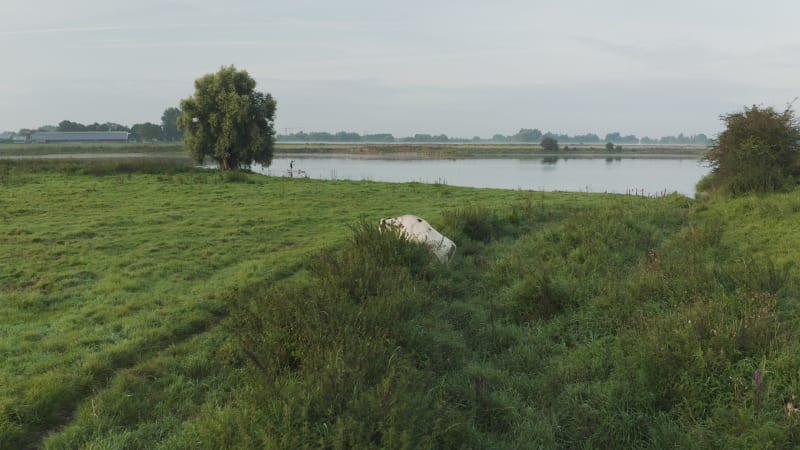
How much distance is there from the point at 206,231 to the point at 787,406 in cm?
1037

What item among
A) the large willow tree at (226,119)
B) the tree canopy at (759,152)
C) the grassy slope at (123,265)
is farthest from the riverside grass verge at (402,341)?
the large willow tree at (226,119)

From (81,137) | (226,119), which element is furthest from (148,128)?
(226,119)

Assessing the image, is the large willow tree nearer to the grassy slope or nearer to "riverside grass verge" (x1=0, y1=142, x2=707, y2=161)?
the grassy slope

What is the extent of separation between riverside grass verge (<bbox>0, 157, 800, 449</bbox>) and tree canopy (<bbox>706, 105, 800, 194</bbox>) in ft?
15.1

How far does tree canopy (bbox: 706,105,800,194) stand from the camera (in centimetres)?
1411

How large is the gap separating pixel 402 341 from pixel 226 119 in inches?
1087

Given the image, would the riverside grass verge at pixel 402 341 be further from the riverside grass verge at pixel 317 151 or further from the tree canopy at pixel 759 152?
the riverside grass verge at pixel 317 151

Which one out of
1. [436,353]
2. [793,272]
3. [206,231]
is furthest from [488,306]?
[206,231]

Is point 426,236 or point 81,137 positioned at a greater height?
point 81,137

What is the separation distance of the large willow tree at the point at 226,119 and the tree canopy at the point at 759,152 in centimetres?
2382

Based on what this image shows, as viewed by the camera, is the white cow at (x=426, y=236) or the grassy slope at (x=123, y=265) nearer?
the grassy slope at (x=123, y=265)

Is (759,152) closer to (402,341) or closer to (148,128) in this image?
(402,341)

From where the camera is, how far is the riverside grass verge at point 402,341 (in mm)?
3363

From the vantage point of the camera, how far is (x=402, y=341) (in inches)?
186
